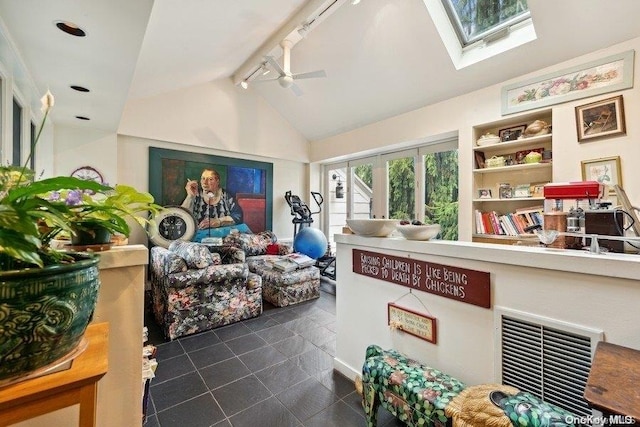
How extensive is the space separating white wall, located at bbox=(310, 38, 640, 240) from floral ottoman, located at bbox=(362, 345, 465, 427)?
2.46 metres

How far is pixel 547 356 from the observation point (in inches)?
50.2

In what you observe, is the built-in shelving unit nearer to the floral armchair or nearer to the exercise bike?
the exercise bike

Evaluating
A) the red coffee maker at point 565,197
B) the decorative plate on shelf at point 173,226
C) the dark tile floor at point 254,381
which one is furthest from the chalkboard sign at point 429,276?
the decorative plate on shelf at point 173,226

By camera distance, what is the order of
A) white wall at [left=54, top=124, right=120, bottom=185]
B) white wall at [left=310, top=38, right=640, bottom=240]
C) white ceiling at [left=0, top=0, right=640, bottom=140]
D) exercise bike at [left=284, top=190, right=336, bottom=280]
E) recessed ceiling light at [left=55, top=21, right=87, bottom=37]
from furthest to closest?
1. exercise bike at [left=284, top=190, right=336, bottom=280]
2. white wall at [left=54, top=124, right=120, bottom=185]
3. white wall at [left=310, top=38, right=640, bottom=240]
4. white ceiling at [left=0, top=0, right=640, bottom=140]
5. recessed ceiling light at [left=55, top=21, right=87, bottom=37]

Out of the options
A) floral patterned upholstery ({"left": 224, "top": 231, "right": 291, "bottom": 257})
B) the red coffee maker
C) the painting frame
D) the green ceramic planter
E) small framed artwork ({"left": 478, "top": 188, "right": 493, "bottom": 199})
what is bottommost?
floral patterned upholstery ({"left": 224, "top": 231, "right": 291, "bottom": 257})

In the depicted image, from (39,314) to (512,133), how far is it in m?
4.10

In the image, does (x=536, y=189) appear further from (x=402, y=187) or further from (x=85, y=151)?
(x=85, y=151)

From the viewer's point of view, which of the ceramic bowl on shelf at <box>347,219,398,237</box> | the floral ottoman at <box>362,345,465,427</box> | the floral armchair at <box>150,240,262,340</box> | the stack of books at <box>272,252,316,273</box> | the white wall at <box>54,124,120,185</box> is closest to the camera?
the floral ottoman at <box>362,345,465,427</box>

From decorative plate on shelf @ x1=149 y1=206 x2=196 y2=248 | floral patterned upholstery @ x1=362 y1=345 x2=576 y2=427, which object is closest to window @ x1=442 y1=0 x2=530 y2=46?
floral patterned upholstery @ x1=362 y1=345 x2=576 y2=427

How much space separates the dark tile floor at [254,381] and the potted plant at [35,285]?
4.87 feet

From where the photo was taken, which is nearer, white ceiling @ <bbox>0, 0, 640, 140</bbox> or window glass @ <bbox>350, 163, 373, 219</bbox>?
white ceiling @ <bbox>0, 0, 640, 140</bbox>

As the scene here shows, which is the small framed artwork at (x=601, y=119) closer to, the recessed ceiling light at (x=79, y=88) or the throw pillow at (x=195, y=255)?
the throw pillow at (x=195, y=255)

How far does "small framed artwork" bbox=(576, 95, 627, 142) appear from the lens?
2477 mm

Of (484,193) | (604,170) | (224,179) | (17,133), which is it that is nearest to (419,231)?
(604,170)
